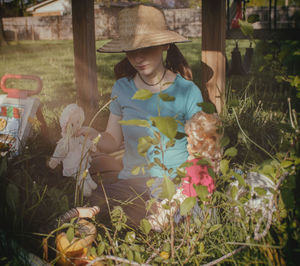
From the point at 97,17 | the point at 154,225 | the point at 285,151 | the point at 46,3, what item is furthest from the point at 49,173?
the point at 46,3

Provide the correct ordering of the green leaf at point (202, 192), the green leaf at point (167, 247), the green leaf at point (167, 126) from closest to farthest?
the green leaf at point (167, 126) → the green leaf at point (202, 192) → the green leaf at point (167, 247)

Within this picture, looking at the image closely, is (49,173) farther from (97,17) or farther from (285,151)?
(97,17)

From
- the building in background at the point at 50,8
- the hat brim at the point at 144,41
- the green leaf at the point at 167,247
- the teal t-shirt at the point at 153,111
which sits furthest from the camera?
the building in background at the point at 50,8

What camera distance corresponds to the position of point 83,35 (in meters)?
3.02

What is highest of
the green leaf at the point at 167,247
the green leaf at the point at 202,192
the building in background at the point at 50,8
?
the building in background at the point at 50,8

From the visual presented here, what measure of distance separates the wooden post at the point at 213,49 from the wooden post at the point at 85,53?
105 cm

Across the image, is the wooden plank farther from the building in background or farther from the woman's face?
the building in background

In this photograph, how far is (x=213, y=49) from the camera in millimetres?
2531

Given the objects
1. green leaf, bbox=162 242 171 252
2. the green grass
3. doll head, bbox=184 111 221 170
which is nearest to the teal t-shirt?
doll head, bbox=184 111 221 170

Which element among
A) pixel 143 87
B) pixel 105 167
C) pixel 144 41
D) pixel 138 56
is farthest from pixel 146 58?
pixel 105 167

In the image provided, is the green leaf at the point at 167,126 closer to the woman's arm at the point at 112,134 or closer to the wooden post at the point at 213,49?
the woman's arm at the point at 112,134

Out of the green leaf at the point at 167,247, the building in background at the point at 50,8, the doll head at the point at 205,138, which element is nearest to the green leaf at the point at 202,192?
the doll head at the point at 205,138

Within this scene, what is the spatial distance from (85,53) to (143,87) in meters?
0.99

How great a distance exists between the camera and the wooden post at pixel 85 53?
116 inches
